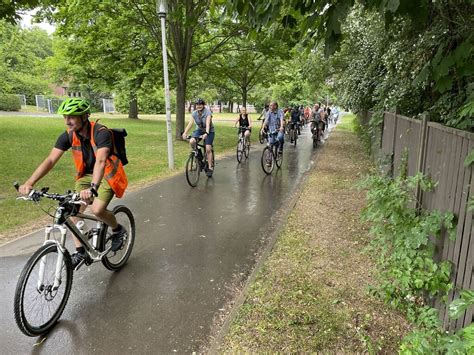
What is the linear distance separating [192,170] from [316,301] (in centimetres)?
520

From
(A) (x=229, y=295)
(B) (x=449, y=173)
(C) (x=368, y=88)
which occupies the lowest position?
(A) (x=229, y=295)

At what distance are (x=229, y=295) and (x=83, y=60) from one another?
51.8ft

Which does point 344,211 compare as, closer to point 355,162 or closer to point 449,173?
point 449,173

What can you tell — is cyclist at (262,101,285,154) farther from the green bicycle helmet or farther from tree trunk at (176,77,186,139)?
the green bicycle helmet

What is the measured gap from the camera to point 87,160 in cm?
371

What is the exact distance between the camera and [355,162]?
11617 mm

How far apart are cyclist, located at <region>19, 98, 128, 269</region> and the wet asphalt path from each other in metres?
0.57

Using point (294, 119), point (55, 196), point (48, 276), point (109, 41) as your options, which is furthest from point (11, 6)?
point (294, 119)

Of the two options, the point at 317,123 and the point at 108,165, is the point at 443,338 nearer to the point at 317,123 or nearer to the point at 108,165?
the point at 108,165

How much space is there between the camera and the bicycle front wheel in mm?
2848

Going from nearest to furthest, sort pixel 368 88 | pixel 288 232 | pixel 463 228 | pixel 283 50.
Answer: pixel 463 228, pixel 288 232, pixel 368 88, pixel 283 50

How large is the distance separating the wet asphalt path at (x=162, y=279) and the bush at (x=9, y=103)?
122 ft

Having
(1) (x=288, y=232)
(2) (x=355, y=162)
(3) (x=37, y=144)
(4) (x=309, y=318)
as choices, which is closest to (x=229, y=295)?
(4) (x=309, y=318)

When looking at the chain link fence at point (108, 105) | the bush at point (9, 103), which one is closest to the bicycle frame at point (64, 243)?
the bush at point (9, 103)
